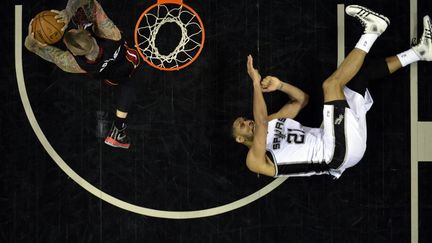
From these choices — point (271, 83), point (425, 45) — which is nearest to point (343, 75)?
point (271, 83)

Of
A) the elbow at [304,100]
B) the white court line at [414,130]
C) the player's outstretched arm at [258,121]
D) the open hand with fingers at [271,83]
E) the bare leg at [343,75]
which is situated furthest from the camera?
the white court line at [414,130]

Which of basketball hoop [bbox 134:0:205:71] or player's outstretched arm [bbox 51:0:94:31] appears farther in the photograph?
basketball hoop [bbox 134:0:205:71]

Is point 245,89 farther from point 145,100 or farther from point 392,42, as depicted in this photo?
point 392,42

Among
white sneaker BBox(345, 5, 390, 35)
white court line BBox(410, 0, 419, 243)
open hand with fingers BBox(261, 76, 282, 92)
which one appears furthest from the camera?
white court line BBox(410, 0, 419, 243)

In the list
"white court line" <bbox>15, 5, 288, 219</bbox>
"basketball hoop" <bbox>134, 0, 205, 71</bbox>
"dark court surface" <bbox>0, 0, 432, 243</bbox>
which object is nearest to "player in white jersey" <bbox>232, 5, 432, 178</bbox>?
"dark court surface" <bbox>0, 0, 432, 243</bbox>

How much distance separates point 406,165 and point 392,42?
1408mm

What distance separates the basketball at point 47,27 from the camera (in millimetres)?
4398

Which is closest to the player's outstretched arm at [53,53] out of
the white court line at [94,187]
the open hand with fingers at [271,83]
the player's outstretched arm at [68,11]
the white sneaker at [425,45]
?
the player's outstretched arm at [68,11]

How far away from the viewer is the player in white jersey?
4734mm

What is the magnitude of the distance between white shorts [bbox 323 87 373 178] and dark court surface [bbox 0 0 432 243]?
56 centimetres

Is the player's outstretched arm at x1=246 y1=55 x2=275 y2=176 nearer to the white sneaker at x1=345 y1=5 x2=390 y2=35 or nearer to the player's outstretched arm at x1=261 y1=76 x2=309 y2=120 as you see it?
the player's outstretched arm at x1=261 y1=76 x2=309 y2=120

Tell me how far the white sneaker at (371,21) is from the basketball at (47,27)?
9.99ft

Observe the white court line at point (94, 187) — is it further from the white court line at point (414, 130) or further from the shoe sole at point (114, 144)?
the white court line at point (414, 130)

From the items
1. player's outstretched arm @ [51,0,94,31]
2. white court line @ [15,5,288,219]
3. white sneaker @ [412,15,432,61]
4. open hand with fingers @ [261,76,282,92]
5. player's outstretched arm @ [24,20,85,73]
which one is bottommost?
white court line @ [15,5,288,219]
